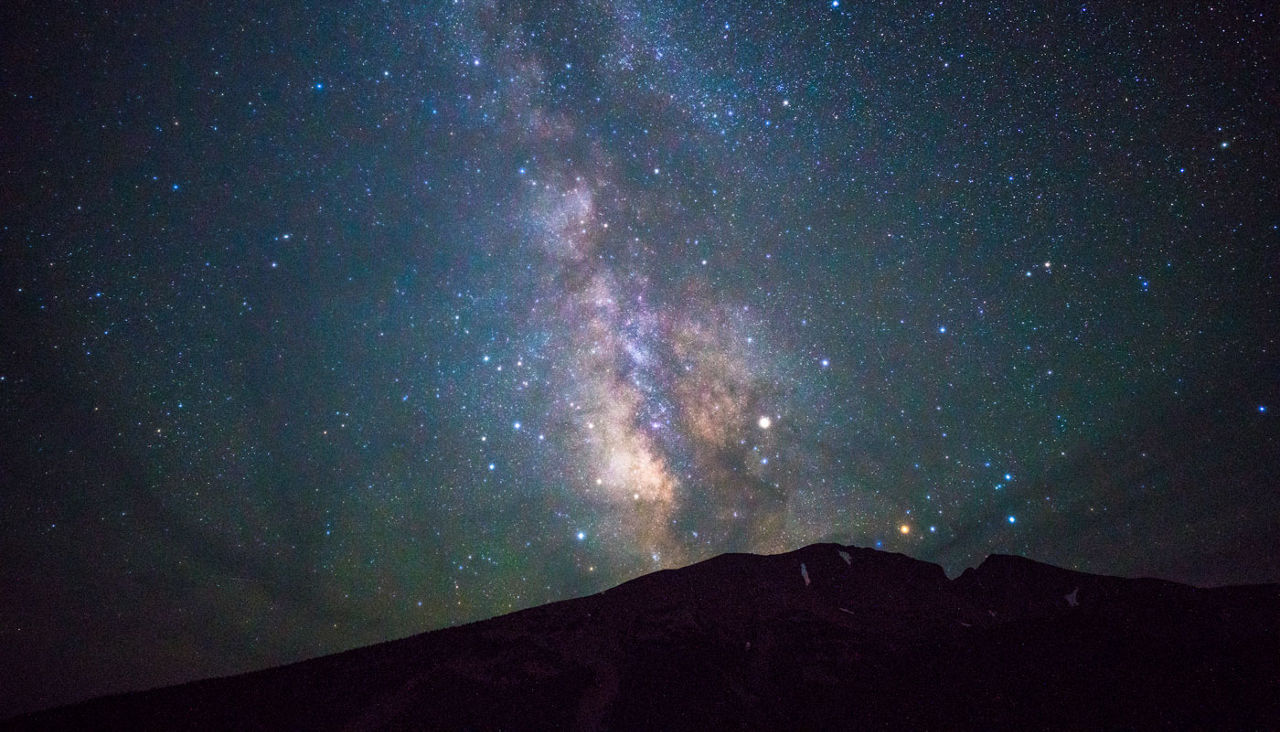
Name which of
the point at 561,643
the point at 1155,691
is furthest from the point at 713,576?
the point at 1155,691

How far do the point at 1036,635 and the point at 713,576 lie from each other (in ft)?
58.5

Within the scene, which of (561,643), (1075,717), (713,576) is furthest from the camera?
(713,576)

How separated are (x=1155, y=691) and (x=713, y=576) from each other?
2190cm

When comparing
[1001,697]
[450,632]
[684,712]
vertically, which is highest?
[450,632]

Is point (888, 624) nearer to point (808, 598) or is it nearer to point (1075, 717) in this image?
point (808, 598)

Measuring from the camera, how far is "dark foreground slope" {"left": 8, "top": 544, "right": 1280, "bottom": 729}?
24422 mm

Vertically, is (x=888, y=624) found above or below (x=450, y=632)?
below

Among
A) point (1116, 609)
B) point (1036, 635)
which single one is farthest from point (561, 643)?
point (1116, 609)

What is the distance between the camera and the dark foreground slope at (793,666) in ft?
80.1

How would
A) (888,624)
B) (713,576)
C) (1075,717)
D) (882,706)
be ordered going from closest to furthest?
(1075,717) → (882,706) → (888,624) → (713,576)

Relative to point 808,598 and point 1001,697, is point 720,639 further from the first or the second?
point 1001,697

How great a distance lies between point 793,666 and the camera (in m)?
29.9

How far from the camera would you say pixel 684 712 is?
26281mm

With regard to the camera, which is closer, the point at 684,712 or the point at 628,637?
the point at 684,712
